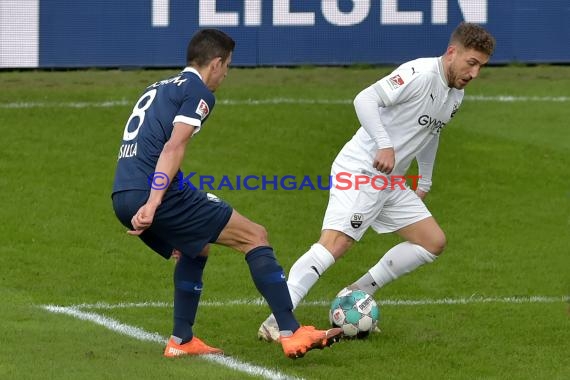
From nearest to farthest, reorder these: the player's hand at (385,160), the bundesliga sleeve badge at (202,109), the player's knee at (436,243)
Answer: the bundesliga sleeve badge at (202,109) < the player's hand at (385,160) < the player's knee at (436,243)

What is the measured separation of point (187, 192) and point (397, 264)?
71.6 inches

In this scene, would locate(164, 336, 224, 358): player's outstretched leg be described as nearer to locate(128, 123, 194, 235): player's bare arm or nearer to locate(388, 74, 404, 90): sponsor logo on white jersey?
locate(128, 123, 194, 235): player's bare arm

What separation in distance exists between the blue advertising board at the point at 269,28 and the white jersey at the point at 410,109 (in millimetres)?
8105

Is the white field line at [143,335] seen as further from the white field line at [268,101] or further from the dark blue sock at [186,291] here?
the white field line at [268,101]

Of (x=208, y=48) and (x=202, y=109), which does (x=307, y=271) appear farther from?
(x=208, y=48)

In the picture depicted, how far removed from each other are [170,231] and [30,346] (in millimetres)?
1220

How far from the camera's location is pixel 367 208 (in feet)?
26.7

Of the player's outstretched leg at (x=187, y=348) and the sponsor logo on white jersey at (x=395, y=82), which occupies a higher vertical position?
the sponsor logo on white jersey at (x=395, y=82)

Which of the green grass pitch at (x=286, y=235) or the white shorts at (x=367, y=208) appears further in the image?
the white shorts at (x=367, y=208)

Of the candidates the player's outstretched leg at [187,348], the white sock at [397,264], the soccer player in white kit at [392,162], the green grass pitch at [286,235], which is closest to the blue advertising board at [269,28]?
the green grass pitch at [286,235]

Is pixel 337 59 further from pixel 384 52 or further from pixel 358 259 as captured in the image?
pixel 358 259

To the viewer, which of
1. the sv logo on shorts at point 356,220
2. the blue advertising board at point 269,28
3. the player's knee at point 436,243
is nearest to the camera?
the sv logo on shorts at point 356,220

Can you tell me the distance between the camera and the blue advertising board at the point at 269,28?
16188 mm

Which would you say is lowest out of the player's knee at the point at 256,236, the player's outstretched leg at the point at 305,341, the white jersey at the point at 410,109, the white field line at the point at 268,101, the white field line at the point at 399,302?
the white field line at the point at 399,302
